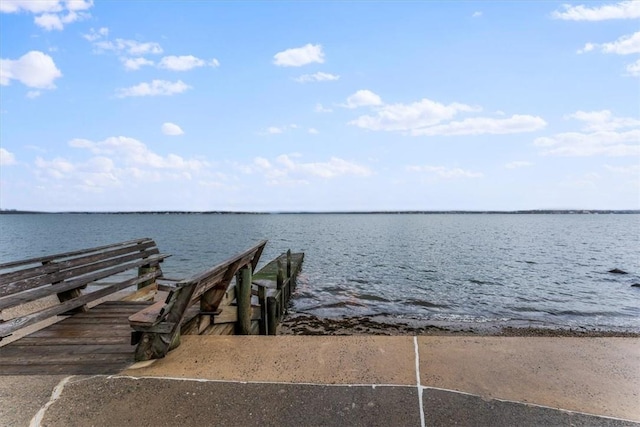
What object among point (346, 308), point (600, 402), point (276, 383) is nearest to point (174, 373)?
point (276, 383)

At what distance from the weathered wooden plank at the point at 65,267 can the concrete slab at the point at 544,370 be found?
5.31 metres

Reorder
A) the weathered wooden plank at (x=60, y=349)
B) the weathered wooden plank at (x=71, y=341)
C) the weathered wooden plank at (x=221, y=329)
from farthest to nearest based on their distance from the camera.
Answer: the weathered wooden plank at (x=221, y=329)
the weathered wooden plank at (x=71, y=341)
the weathered wooden plank at (x=60, y=349)

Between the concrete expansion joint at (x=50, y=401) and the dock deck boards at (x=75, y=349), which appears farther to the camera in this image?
the dock deck boards at (x=75, y=349)

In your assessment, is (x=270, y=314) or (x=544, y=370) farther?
(x=270, y=314)

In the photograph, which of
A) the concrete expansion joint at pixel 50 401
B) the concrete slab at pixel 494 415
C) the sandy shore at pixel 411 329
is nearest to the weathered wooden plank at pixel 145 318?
the concrete expansion joint at pixel 50 401

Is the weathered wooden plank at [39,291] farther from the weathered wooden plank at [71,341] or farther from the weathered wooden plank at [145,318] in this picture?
Result: the weathered wooden plank at [145,318]

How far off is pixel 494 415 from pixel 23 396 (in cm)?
448

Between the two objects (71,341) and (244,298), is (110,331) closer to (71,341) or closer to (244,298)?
(71,341)

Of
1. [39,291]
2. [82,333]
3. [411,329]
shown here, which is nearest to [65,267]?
[39,291]

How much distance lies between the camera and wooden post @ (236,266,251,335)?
6816mm

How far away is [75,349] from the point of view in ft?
15.8

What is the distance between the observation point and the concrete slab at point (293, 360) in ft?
13.3

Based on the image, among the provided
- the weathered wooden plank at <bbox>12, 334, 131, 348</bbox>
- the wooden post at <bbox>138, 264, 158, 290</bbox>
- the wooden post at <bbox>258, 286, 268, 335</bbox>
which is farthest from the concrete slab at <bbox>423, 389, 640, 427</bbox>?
the wooden post at <bbox>138, 264, 158, 290</bbox>

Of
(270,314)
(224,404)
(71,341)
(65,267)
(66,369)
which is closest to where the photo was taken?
(224,404)
